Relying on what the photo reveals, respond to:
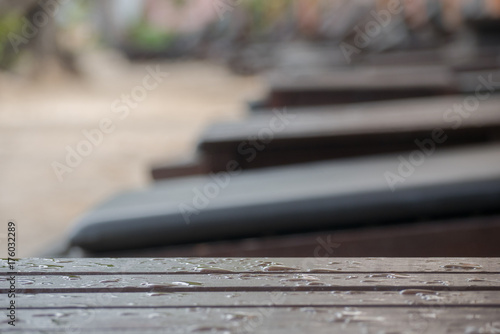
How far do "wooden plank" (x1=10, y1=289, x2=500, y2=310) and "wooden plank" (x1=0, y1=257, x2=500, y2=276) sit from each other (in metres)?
0.05

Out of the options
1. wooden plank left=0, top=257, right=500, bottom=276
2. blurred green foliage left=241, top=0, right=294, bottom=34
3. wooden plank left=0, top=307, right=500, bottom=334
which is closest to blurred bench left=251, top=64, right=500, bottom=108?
wooden plank left=0, top=257, right=500, bottom=276

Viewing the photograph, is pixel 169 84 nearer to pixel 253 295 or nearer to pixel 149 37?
pixel 253 295

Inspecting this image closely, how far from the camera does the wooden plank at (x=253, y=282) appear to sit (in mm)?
583

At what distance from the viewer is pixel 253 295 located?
568 millimetres

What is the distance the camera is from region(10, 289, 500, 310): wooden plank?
0.55 meters

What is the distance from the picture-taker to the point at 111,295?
57 cm

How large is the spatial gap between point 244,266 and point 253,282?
52 mm

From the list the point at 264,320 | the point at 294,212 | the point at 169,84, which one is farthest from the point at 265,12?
the point at 264,320

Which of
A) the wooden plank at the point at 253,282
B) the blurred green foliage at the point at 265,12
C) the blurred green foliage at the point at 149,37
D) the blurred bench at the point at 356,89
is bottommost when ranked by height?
the wooden plank at the point at 253,282

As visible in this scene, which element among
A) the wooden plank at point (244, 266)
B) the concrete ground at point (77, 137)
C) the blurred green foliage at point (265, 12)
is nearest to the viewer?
the wooden plank at point (244, 266)

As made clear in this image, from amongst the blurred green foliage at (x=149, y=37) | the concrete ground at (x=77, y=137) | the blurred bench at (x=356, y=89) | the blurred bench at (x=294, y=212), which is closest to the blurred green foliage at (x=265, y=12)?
the blurred green foliage at (x=149, y=37)

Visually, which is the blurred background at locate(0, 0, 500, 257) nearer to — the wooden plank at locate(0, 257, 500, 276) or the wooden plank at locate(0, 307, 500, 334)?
the wooden plank at locate(0, 257, 500, 276)

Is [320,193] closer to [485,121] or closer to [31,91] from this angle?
[485,121]

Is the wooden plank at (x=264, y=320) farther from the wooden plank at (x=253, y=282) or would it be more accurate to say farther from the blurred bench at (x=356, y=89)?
the blurred bench at (x=356, y=89)
